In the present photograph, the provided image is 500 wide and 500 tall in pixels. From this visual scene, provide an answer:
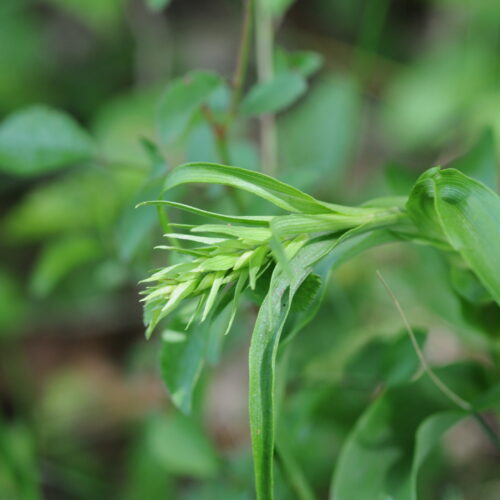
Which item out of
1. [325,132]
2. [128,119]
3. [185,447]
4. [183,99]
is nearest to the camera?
[183,99]

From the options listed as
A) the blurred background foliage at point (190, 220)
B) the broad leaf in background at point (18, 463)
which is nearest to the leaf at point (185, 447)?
the blurred background foliage at point (190, 220)

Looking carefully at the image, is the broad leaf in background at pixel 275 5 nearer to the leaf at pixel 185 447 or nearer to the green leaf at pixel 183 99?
the green leaf at pixel 183 99

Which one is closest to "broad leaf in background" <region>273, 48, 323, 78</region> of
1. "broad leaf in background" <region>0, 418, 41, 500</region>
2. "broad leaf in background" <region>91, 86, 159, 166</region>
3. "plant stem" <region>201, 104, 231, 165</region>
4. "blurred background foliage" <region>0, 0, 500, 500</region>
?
"blurred background foliage" <region>0, 0, 500, 500</region>

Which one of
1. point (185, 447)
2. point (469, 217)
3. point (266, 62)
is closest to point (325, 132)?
point (266, 62)

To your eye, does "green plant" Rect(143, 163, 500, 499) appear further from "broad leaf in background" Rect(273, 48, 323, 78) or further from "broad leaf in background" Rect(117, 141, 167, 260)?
"broad leaf in background" Rect(273, 48, 323, 78)

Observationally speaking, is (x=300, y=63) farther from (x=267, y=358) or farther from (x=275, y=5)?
(x=267, y=358)

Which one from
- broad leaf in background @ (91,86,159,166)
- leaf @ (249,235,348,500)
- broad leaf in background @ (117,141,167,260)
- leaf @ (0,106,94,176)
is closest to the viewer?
leaf @ (249,235,348,500)
